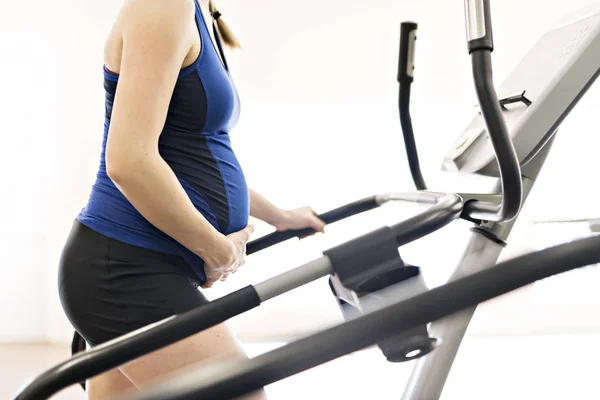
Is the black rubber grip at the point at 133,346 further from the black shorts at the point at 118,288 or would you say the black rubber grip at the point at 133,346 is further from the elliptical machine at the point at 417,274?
the black shorts at the point at 118,288

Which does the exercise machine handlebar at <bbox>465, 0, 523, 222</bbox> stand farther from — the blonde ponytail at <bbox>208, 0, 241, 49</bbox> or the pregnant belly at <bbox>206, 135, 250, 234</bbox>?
the blonde ponytail at <bbox>208, 0, 241, 49</bbox>

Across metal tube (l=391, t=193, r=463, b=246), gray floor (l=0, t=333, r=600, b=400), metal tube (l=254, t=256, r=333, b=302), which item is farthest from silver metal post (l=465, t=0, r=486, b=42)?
gray floor (l=0, t=333, r=600, b=400)

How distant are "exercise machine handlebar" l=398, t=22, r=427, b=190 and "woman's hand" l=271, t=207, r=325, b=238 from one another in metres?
0.24

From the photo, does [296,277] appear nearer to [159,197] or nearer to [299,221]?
[159,197]

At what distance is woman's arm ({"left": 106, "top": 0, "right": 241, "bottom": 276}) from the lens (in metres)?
0.88

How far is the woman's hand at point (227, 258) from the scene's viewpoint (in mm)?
1002

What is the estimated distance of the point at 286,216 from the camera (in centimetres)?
134

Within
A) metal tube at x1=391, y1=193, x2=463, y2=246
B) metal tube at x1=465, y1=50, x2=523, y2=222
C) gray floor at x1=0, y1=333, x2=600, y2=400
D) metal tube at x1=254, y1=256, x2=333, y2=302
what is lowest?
gray floor at x1=0, y1=333, x2=600, y2=400

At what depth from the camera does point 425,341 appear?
0.77 meters

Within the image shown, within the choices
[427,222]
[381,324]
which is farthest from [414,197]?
[381,324]

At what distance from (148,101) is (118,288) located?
323 millimetres

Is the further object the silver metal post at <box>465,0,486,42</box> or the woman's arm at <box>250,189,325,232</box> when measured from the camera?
the woman's arm at <box>250,189,325,232</box>

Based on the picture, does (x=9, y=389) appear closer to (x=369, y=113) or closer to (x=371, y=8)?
(x=369, y=113)

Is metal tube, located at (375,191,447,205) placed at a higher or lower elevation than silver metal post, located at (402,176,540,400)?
higher
